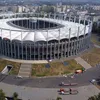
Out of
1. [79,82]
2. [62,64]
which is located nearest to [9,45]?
[62,64]

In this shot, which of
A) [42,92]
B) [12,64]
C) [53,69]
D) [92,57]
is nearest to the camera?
[42,92]

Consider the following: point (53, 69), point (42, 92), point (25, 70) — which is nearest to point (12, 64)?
point (25, 70)

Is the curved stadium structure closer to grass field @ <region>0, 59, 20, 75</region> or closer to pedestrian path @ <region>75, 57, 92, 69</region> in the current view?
pedestrian path @ <region>75, 57, 92, 69</region>

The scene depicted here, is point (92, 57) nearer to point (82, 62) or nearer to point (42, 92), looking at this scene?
point (82, 62)

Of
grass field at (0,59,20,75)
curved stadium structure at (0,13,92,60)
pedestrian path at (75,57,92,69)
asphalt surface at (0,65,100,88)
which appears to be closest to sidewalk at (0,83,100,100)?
asphalt surface at (0,65,100,88)

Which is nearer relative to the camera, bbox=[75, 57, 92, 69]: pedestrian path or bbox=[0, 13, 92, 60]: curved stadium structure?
bbox=[0, 13, 92, 60]: curved stadium structure

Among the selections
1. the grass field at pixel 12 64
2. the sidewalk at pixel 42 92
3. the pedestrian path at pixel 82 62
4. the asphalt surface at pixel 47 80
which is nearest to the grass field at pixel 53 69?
the pedestrian path at pixel 82 62

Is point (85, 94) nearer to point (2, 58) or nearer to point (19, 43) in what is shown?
point (19, 43)
